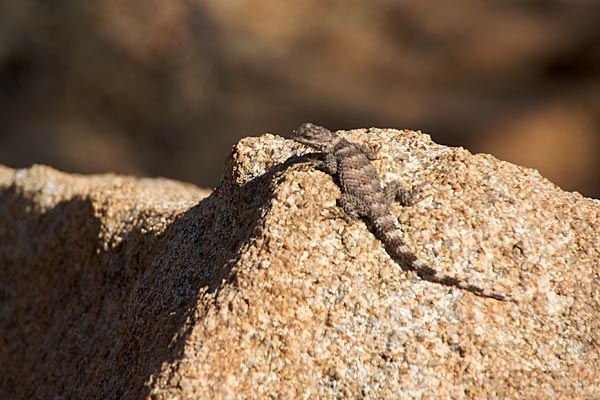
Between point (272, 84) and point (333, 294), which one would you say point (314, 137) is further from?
point (272, 84)

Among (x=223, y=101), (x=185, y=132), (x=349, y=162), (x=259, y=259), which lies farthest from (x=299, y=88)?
(x=259, y=259)

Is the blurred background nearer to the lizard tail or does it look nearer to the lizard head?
the lizard head

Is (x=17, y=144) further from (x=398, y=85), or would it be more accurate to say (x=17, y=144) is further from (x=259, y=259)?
(x=259, y=259)

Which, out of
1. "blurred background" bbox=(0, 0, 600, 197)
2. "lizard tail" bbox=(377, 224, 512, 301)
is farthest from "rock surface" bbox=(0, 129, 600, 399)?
"blurred background" bbox=(0, 0, 600, 197)

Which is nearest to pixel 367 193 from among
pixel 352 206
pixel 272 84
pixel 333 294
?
pixel 352 206

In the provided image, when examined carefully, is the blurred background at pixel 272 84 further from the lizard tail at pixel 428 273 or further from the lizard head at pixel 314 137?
the lizard tail at pixel 428 273

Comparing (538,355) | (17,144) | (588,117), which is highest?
(588,117)

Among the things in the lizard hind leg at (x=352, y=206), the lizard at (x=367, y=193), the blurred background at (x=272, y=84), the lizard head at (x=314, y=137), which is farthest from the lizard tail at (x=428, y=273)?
the blurred background at (x=272, y=84)
